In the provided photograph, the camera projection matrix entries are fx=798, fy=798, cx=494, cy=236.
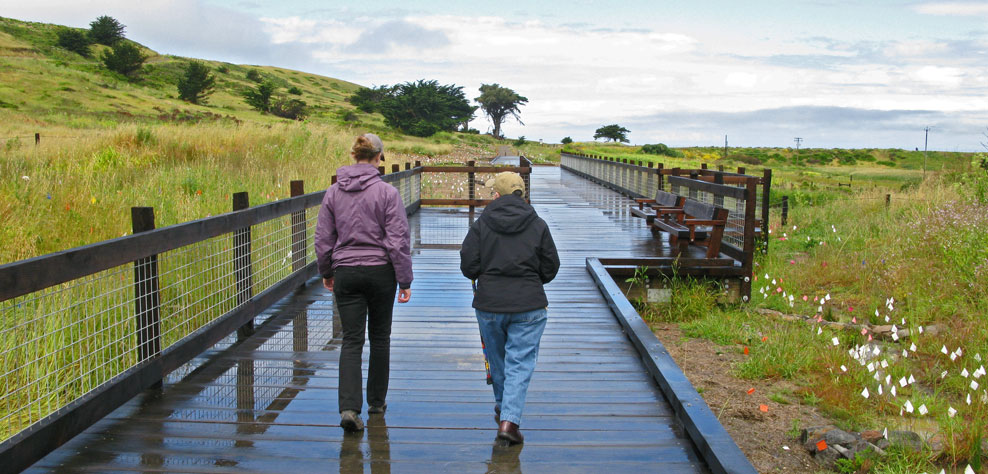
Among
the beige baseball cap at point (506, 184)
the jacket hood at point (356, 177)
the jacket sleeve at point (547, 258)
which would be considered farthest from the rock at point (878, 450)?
the jacket hood at point (356, 177)

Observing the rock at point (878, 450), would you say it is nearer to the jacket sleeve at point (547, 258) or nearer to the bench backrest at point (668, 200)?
the jacket sleeve at point (547, 258)

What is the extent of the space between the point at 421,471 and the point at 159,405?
1.91m

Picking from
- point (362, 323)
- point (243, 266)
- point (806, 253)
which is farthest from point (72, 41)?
point (362, 323)

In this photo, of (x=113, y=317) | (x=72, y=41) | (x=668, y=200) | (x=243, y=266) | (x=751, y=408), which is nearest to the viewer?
(x=113, y=317)

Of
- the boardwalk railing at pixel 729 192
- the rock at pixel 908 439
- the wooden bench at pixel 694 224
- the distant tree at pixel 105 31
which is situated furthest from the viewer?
the distant tree at pixel 105 31

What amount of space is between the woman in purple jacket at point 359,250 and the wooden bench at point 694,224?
655 cm

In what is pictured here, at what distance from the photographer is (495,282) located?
446 cm

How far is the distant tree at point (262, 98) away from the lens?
7606cm

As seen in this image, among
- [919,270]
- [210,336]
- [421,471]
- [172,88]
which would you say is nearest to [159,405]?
[210,336]

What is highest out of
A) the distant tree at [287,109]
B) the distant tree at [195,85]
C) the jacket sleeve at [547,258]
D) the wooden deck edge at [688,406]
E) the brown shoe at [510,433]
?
the distant tree at [195,85]

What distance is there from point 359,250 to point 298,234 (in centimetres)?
457

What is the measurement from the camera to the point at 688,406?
459cm

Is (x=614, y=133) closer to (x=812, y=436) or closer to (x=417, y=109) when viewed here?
(x=417, y=109)

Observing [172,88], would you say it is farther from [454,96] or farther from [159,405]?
[159,405]
